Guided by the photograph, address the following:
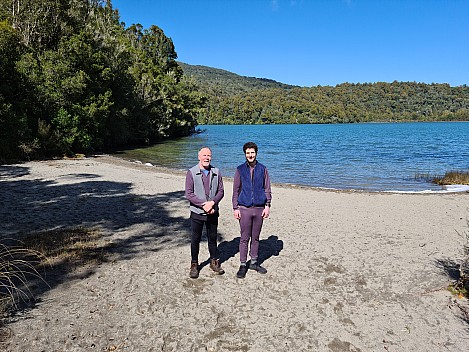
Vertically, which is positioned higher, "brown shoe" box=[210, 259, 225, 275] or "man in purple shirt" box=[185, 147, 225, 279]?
"man in purple shirt" box=[185, 147, 225, 279]

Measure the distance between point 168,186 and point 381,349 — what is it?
36.6 ft

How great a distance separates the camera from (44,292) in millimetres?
4852

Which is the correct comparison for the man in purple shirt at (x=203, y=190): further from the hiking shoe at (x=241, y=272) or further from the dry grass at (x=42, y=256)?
the dry grass at (x=42, y=256)

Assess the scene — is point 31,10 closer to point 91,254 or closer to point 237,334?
point 91,254

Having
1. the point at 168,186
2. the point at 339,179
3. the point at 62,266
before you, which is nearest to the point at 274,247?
the point at 62,266

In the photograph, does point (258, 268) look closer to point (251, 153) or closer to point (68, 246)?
point (251, 153)

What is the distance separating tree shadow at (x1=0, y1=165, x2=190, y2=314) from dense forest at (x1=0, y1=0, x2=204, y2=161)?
813 centimetres

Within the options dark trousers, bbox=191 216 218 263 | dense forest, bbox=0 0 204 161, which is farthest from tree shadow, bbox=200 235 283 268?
dense forest, bbox=0 0 204 161

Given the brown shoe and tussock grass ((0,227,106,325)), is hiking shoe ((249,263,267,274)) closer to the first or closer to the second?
the brown shoe

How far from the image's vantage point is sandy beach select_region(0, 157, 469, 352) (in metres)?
4.02

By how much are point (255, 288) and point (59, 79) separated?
22120 millimetres

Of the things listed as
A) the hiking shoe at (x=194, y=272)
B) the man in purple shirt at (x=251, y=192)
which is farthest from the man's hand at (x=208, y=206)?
the hiking shoe at (x=194, y=272)

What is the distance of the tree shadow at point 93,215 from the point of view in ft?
Result: 21.8

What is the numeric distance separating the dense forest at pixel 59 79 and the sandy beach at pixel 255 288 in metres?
11.8
